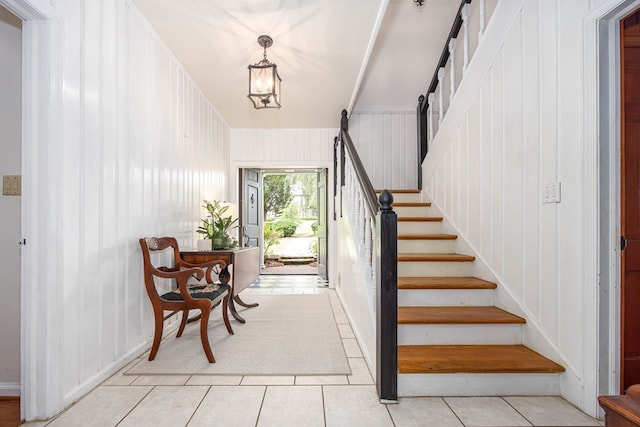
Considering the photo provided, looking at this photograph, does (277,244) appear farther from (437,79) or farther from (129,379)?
(129,379)

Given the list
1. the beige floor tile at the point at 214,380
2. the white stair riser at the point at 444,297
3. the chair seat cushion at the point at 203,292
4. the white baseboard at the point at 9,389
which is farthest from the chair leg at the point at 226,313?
the white stair riser at the point at 444,297

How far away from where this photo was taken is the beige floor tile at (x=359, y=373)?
6.21ft

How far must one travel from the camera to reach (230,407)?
1.62m

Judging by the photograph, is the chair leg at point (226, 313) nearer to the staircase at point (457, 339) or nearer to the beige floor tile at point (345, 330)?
the beige floor tile at point (345, 330)

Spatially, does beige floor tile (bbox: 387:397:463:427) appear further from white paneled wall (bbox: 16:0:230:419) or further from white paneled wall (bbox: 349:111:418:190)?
white paneled wall (bbox: 349:111:418:190)

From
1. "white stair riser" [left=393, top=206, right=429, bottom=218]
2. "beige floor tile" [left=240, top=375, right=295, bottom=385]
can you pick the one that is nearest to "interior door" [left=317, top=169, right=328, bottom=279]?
"white stair riser" [left=393, top=206, right=429, bottom=218]

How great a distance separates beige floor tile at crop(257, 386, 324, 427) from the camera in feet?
4.91

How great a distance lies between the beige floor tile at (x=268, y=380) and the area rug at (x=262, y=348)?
4cm

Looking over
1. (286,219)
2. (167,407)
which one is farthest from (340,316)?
(286,219)

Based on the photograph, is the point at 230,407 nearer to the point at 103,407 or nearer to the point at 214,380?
the point at 214,380

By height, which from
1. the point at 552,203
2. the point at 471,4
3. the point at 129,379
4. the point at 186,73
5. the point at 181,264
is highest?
the point at 471,4

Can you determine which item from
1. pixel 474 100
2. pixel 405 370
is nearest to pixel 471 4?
pixel 474 100

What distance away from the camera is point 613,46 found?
156 centimetres

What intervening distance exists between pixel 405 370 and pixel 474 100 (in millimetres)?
2132
